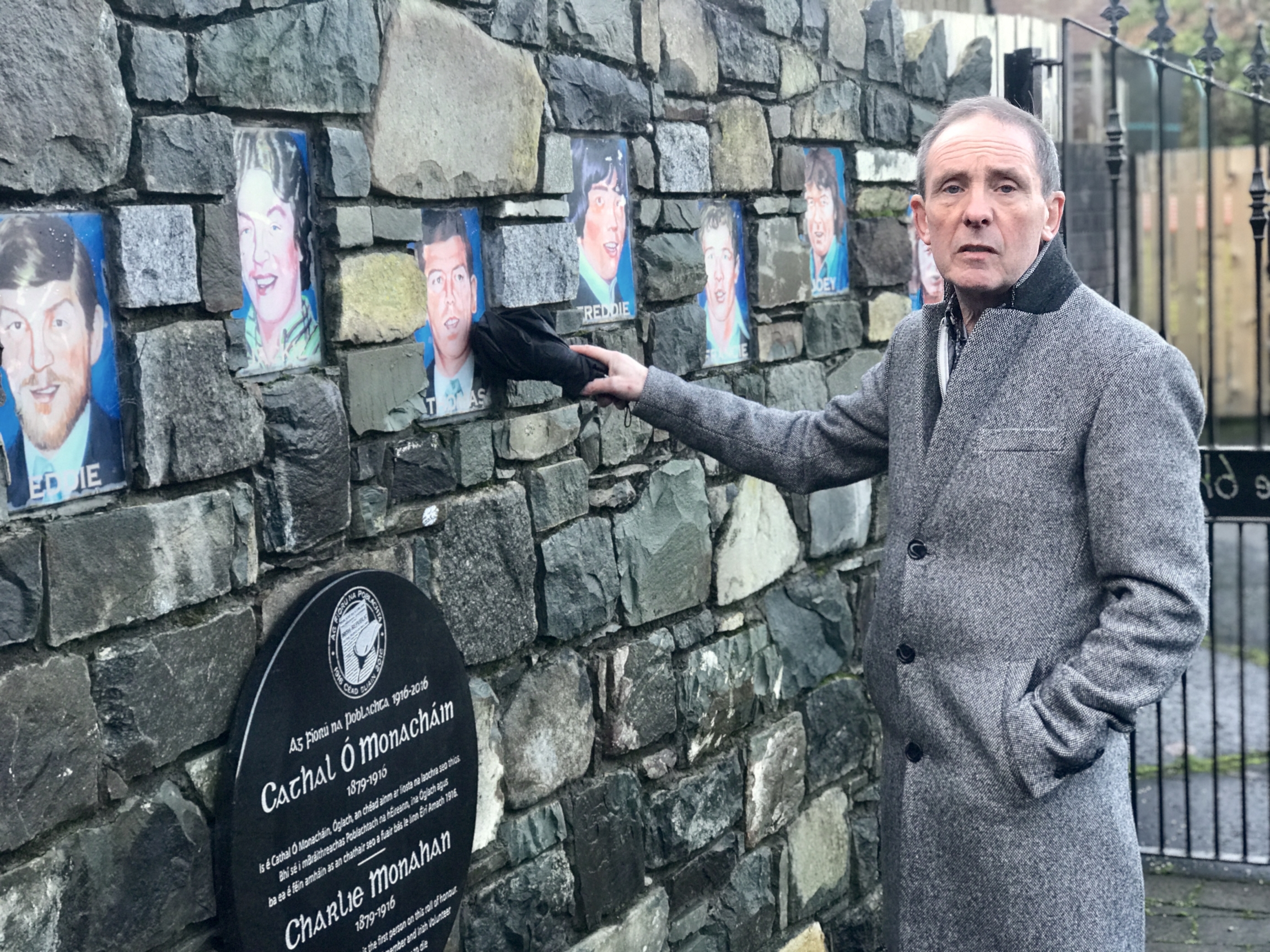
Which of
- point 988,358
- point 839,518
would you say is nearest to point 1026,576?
point 988,358

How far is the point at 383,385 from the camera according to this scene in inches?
93.4

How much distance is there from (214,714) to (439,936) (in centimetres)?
64

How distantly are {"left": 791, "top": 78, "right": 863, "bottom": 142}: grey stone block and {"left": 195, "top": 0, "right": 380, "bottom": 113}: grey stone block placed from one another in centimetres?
158

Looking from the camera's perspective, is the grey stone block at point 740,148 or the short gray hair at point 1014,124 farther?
the grey stone block at point 740,148

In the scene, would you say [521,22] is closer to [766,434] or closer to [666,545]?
[766,434]

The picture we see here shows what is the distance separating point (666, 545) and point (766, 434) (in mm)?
444

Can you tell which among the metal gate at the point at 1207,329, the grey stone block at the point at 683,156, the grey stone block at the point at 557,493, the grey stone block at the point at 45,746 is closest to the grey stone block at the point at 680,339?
the grey stone block at the point at 683,156

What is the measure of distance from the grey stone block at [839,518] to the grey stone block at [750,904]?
0.80 metres

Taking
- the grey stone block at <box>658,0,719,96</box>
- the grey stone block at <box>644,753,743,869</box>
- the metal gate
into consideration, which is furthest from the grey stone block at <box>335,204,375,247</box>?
the metal gate

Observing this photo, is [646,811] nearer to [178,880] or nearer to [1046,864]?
[1046,864]

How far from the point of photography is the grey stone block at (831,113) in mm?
3656

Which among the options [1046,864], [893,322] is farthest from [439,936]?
[893,322]

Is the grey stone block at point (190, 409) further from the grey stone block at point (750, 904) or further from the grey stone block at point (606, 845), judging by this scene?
the grey stone block at point (750, 904)

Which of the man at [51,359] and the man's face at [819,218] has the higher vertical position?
the man's face at [819,218]
